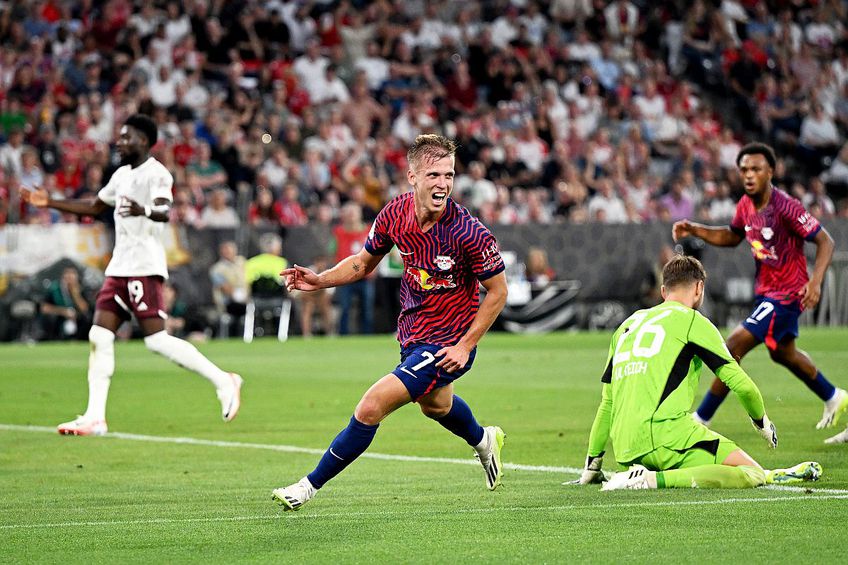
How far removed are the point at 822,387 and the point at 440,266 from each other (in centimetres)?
519

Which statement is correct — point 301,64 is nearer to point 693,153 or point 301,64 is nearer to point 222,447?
point 693,153

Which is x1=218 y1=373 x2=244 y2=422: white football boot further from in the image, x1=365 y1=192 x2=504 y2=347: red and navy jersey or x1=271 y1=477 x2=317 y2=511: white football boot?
x1=271 y1=477 x2=317 y2=511: white football boot

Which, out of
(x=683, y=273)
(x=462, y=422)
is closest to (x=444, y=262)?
(x=462, y=422)

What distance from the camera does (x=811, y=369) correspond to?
12391mm

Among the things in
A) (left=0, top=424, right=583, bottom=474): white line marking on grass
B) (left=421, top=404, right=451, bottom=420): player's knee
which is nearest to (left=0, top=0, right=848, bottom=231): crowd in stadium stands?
(left=0, top=424, right=583, bottom=474): white line marking on grass

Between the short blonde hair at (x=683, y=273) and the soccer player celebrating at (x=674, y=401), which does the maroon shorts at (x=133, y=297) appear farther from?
the short blonde hair at (x=683, y=273)

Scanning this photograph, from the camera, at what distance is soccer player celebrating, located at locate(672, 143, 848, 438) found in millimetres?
12398

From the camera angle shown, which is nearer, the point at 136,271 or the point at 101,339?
the point at 101,339

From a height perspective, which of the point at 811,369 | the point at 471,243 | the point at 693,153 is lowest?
the point at 811,369

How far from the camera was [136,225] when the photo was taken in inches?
497

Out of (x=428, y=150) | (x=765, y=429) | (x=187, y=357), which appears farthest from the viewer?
(x=187, y=357)

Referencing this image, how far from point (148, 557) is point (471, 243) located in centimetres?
259

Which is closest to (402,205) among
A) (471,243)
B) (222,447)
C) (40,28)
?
(471,243)

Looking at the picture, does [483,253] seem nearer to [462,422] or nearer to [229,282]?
[462,422]
